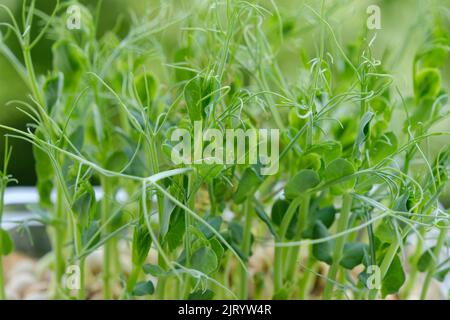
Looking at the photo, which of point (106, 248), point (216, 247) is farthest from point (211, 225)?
point (106, 248)

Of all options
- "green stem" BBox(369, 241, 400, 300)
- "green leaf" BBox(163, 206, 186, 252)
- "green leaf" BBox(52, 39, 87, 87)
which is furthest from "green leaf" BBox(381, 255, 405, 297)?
"green leaf" BBox(52, 39, 87, 87)

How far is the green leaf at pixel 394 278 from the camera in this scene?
344 millimetres

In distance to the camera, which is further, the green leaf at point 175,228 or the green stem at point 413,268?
the green stem at point 413,268

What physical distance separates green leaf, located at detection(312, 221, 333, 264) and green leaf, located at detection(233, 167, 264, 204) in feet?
0.17

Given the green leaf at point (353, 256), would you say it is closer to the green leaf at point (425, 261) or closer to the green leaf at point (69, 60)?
the green leaf at point (425, 261)

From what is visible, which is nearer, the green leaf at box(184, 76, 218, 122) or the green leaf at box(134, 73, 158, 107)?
the green leaf at box(184, 76, 218, 122)

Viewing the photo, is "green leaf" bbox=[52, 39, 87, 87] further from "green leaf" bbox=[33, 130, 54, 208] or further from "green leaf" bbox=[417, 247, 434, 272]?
"green leaf" bbox=[417, 247, 434, 272]

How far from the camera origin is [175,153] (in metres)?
0.29

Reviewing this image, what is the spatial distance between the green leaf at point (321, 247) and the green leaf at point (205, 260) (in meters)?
0.08

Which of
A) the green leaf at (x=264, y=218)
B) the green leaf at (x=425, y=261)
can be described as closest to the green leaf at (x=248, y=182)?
the green leaf at (x=264, y=218)

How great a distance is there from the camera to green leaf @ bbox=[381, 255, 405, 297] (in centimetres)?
34

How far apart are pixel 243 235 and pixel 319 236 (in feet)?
0.14
